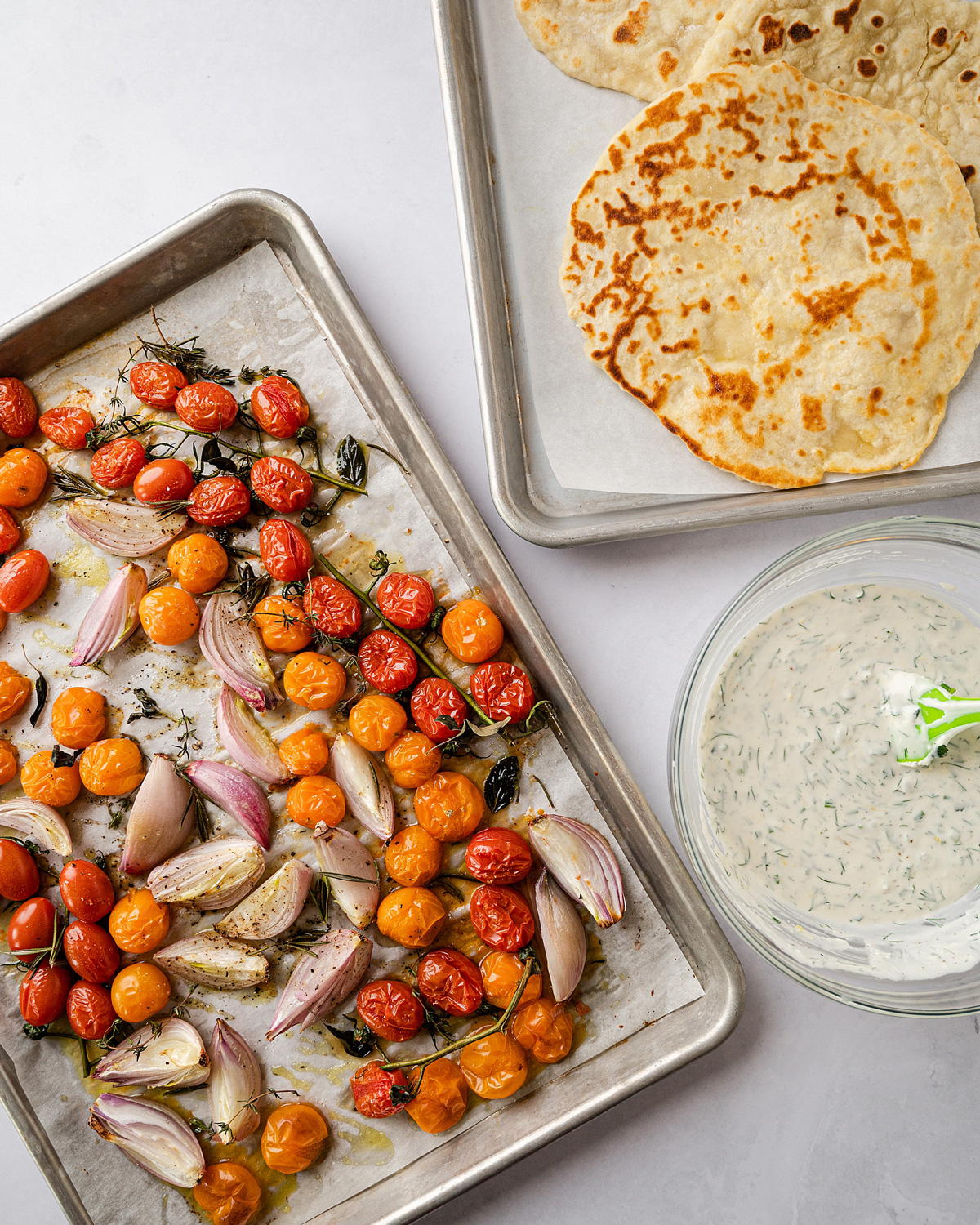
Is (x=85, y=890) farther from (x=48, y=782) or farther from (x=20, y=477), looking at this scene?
(x=20, y=477)

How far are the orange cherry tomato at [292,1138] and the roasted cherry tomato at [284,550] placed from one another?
91 centimetres

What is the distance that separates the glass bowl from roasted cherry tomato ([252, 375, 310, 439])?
784 millimetres

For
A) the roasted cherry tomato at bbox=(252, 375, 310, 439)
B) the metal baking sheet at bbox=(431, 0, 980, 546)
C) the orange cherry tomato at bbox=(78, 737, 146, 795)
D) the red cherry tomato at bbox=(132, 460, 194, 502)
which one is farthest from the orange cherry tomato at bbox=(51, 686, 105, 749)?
the metal baking sheet at bbox=(431, 0, 980, 546)

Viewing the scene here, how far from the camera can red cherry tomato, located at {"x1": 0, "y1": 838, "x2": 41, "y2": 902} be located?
4.78 ft

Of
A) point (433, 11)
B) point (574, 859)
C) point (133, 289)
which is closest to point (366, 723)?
point (574, 859)

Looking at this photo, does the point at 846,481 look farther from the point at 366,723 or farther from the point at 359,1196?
the point at 359,1196

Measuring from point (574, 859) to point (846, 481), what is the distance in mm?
787

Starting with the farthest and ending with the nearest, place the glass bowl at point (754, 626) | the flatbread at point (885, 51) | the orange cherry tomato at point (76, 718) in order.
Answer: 1. the orange cherry tomato at point (76, 718)
2. the flatbread at point (885, 51)
3. the glass bowl at point (754, 626)

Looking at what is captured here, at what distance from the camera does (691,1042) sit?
1.41m

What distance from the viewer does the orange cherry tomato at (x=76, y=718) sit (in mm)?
1459

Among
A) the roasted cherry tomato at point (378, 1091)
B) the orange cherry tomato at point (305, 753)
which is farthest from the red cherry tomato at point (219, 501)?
the roasted cherry tomato at point (378, 1091)

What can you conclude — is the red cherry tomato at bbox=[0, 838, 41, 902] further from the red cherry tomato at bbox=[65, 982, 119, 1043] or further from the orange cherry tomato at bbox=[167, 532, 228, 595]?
the orange cherry tomato at bbox=[167, 532, 228, 595]

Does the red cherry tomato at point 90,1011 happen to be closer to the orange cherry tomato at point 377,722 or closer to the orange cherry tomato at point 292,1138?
the orange cherry tomato at point 292,1138

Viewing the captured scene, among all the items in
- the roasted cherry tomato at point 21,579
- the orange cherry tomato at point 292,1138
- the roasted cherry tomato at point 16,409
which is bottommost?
the orange cherry tomato at point 292,1138
